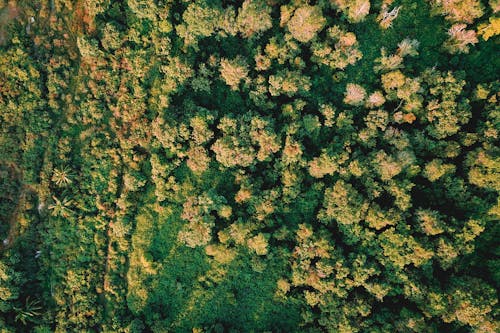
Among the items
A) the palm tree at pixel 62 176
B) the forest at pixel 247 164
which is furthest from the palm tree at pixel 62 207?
the palm tree at pixel 62 176

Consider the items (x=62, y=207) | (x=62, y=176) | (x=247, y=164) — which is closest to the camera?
(x=247, y=164)

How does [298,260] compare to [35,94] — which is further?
[35,94]

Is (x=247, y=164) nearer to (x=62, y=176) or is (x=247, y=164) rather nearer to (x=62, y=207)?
(x=62, y=176)

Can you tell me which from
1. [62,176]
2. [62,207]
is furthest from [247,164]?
[62,207]

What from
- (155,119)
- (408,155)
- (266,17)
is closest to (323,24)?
(266,17)

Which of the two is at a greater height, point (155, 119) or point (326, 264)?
point (155, 119)

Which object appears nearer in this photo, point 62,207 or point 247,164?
point 247,164

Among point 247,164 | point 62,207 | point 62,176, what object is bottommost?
point 62,207

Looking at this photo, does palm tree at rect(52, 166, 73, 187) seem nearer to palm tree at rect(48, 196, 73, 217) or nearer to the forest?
the forest

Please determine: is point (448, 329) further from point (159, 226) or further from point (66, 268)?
point (66, 268)
